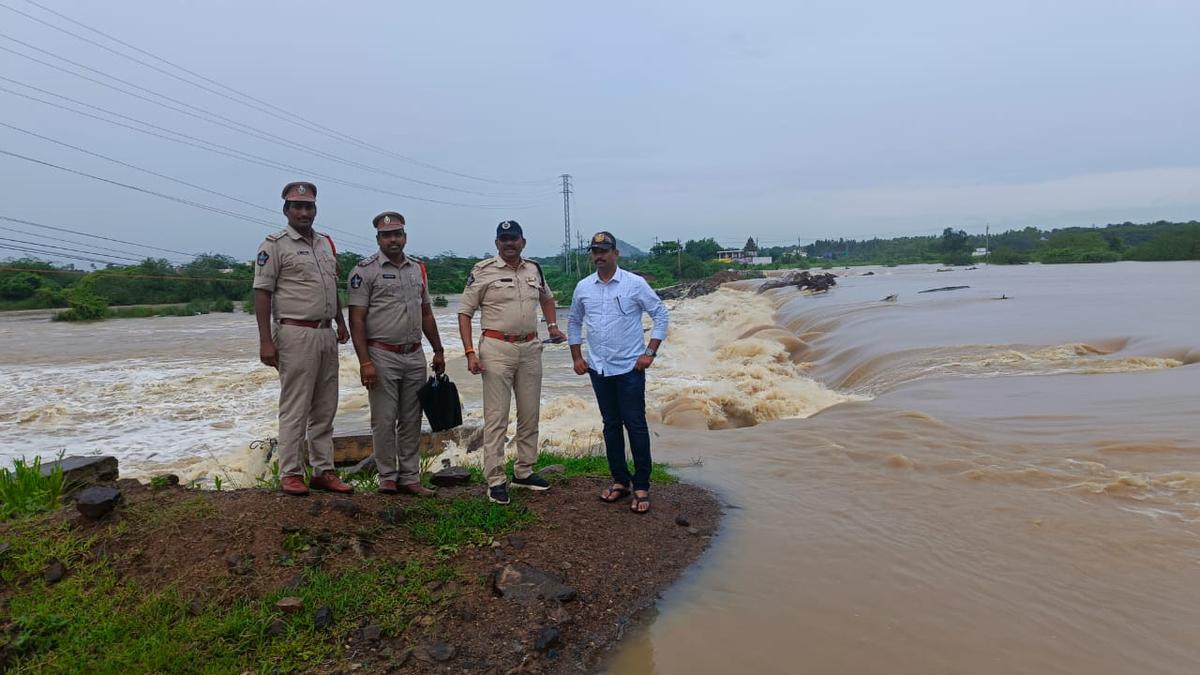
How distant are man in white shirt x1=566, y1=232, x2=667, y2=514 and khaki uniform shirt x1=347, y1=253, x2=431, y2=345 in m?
1.03

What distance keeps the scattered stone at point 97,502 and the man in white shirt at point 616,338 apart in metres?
2.62

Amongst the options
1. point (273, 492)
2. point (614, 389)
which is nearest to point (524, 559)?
point (614, 389)

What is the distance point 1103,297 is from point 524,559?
83.3 feet

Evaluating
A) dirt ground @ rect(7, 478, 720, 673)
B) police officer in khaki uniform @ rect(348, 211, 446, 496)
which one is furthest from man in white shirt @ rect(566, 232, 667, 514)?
police officer in khaki uniform @ rect(348, 211, 446, 496)

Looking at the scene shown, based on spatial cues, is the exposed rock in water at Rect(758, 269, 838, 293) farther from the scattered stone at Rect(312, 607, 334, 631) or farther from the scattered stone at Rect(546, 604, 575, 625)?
the scattered stone at Rect(312, 607, 334, 631)

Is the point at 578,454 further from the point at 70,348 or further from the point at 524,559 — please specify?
the point at 70,348

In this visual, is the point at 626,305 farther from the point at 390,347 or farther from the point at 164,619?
the point at 164,619

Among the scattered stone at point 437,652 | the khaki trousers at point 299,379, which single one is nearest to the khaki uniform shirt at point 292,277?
the khaki trousers at point 299,379

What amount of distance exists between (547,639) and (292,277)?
2491 millimetres

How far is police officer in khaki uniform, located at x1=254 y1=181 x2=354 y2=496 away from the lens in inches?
154

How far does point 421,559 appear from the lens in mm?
3562

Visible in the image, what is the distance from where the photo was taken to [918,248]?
104 meters

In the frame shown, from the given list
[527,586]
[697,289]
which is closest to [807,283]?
[697,289]

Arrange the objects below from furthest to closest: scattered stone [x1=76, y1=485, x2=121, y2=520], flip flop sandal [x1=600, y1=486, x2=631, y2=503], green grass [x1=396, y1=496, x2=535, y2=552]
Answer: flip flop sandal [x1=600, y1=486, x2=631, y2=503] < green grass [x1=396, y1=496, x2=535, y2=552] < scattered stone [x1=76, y1=485, x2=121, y2=520]
